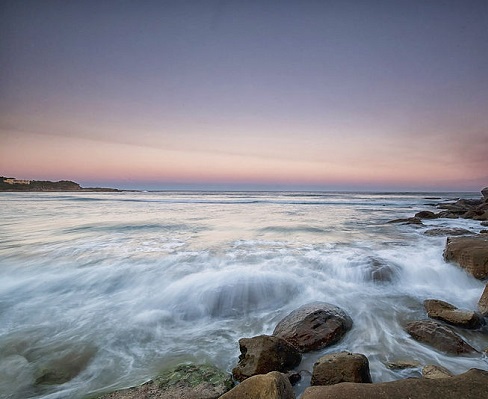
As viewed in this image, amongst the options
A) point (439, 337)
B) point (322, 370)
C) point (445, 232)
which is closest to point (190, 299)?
point (322, 370)

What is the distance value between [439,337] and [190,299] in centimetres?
415

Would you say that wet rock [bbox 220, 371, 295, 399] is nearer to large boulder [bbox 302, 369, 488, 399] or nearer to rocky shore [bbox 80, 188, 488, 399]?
rocky shore [bbox 80, 188, 488, 399]

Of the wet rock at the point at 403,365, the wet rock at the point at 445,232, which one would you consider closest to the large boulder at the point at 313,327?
the wet rock at the point at 403,365

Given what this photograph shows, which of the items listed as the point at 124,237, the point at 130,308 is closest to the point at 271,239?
the point at 124,237

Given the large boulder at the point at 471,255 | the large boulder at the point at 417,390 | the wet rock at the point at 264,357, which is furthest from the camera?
the large boulder at the point at 471,255

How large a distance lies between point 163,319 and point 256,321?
1.63 m

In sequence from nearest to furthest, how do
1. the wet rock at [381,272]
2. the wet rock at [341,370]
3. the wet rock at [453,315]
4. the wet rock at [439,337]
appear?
the wet rock at [341,370]
the wet rock at [439,337]
the wet rock at [453,315]
the wet rock at [381,272]

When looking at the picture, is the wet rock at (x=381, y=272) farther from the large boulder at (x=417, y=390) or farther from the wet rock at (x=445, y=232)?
the wet rock at (x=445, y=232)

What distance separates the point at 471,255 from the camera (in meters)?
6.43

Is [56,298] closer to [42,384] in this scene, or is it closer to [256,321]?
[42,384]

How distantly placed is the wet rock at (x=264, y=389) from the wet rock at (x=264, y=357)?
0.76m

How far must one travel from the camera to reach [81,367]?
12.2ft

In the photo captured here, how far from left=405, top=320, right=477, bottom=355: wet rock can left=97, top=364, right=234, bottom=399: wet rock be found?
2.75 meters

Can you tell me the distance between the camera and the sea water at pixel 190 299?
370 cm
